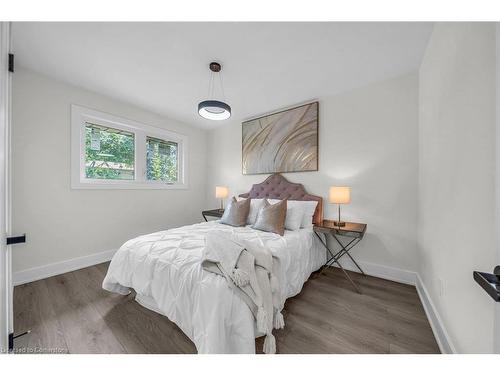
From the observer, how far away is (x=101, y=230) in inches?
107

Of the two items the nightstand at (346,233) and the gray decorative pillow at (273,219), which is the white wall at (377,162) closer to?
the nightstand at (346,233)

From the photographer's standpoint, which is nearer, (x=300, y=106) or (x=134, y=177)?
(x=300, y=106)

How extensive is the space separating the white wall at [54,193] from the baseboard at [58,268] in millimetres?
58

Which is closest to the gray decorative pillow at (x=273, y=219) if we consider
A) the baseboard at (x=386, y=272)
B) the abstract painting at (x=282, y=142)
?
the abstract painting at (x=282, y=142)

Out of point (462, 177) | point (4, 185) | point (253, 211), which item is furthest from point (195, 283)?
point (462, 177)

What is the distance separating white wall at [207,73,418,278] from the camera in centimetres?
A: 213

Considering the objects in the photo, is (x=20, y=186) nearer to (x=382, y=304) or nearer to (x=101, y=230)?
(x=101, y=230)

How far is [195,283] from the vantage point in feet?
3.94

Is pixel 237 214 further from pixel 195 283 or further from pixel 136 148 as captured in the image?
pixel 136 148

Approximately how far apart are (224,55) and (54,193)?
9.00ft

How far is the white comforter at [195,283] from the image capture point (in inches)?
42.4

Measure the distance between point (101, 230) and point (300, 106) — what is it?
365cm
